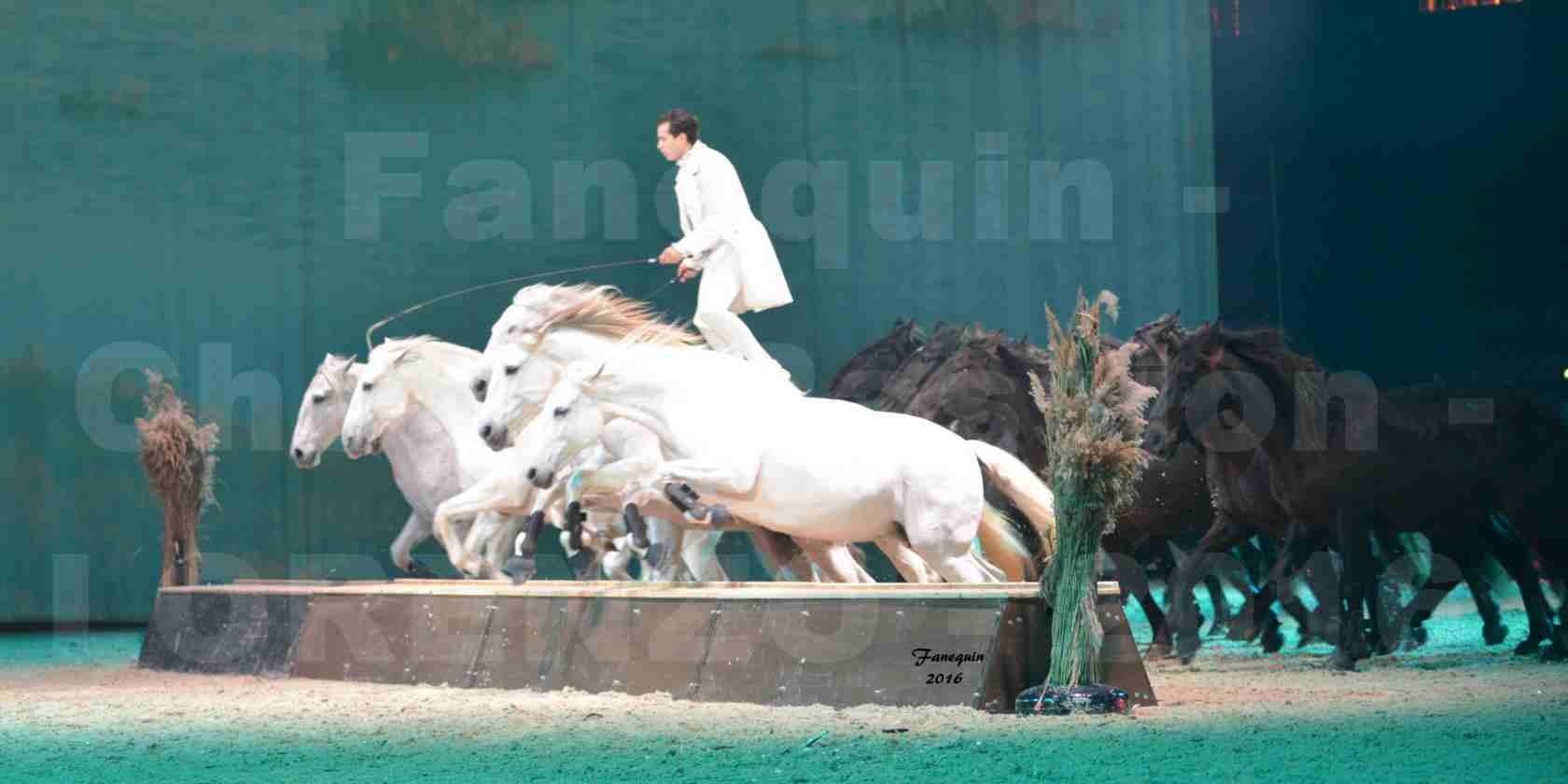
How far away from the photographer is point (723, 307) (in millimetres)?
7883

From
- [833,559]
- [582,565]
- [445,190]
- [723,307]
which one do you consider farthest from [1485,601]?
[445,190]

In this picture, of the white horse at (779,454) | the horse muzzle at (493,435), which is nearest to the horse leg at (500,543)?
the horse muzzle at (493,435)

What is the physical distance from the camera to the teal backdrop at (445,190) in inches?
522

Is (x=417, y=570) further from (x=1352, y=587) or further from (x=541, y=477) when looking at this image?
(x=1352, y=587)

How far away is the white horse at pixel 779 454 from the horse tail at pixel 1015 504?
1 cm

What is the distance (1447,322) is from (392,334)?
24.7ft

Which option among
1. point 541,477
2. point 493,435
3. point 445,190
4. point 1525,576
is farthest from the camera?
point 445,190

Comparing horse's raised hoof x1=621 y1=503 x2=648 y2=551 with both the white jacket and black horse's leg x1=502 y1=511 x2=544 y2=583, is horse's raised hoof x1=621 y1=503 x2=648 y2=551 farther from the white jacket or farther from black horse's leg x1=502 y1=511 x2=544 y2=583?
the white jacket

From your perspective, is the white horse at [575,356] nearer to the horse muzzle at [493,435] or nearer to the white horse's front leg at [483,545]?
the horse muzzle at [493,435]

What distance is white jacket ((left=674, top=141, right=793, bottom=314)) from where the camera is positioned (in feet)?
25.8

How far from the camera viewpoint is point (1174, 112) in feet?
48.5

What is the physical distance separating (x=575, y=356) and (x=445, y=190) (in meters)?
6.46

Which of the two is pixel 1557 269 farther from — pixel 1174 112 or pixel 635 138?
pixel 635 138

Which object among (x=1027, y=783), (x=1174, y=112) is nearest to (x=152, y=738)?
(x=1027, y=783)
